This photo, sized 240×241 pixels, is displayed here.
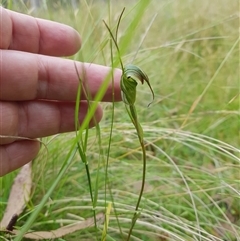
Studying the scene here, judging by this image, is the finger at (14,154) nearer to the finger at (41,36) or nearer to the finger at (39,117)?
the finger at (39,117)

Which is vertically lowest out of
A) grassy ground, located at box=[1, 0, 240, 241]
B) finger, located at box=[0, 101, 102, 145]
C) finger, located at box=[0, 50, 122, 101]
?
grassy ground, located at box=[1, 0, 240, 241]

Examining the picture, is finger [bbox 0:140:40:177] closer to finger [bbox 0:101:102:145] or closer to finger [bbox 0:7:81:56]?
finger [bbox 0:101:102:145]

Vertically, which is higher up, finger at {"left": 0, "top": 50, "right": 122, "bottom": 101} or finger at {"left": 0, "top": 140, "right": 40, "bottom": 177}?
finger at {"left": 0, "top": 50, "right": 122, "bottom": 101}

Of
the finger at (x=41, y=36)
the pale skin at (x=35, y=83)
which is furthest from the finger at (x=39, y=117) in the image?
the finger at (x=41, y=36)

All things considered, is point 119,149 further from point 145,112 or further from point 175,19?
point 175,19

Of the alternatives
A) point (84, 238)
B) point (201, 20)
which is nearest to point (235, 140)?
point (84, 238)

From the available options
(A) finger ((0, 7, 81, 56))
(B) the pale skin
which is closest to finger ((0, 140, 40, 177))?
(B) the pale skin

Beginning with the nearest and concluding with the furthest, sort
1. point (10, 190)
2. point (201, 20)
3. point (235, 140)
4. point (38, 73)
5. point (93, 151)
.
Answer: point (38, 73), point (10, 190), point (93, 151), point (235, 140), point (201, 20)
